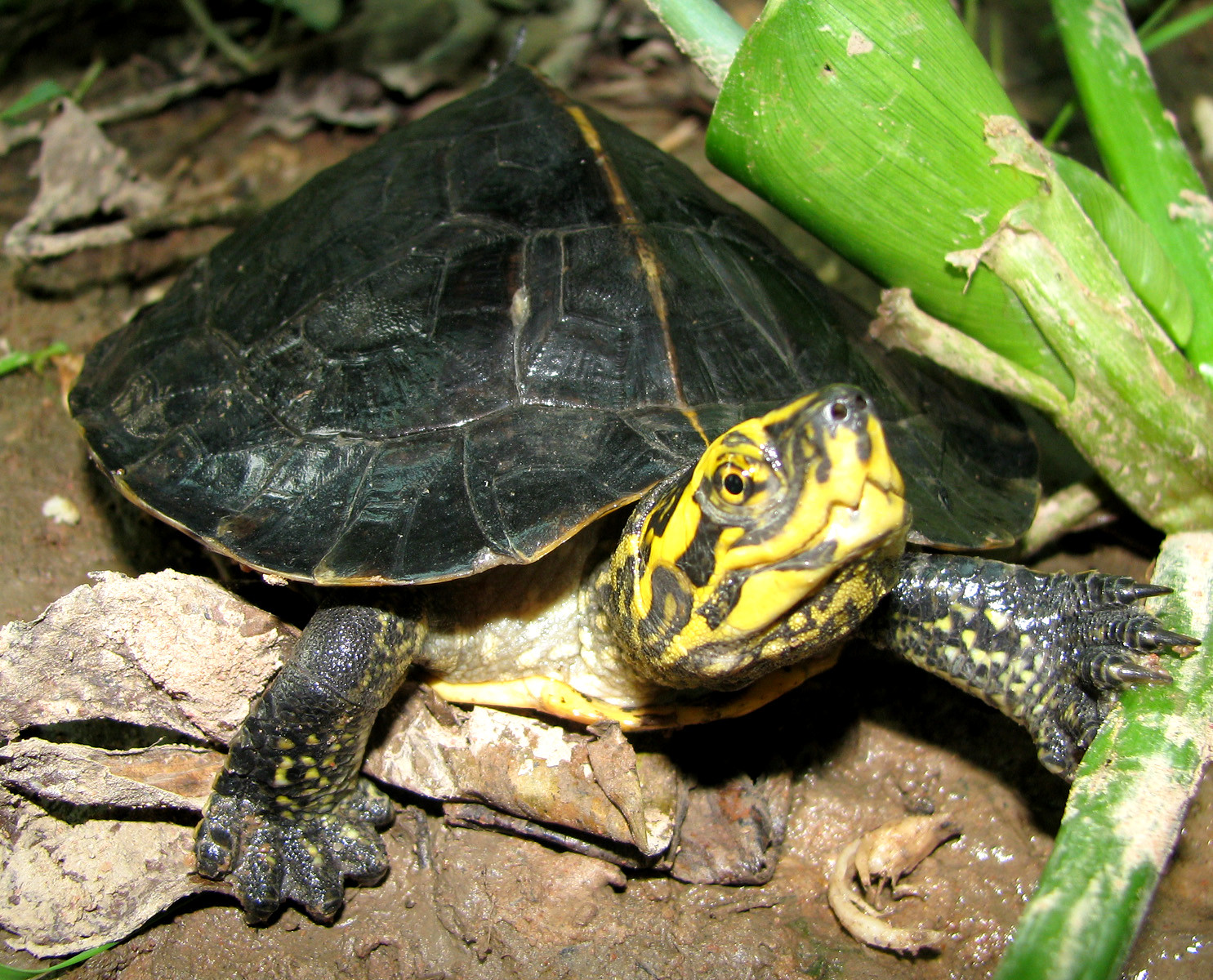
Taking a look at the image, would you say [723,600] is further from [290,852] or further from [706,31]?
[706,31]

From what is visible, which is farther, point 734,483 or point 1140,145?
point 1140,145

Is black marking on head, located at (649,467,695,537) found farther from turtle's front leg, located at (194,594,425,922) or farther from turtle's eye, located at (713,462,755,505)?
turtle's front leg, located at (194,594,425,922)

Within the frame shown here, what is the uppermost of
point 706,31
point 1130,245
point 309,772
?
point 1130,245

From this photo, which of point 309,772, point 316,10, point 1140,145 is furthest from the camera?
point 316,10

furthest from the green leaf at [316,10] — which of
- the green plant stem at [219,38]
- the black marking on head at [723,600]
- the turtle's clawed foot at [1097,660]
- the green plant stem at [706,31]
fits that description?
the turtle's clawed foot at [1097,660]

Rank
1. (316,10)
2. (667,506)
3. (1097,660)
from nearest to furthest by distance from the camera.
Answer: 1. (667,506)
2. (1097,660)
3. (316,10)

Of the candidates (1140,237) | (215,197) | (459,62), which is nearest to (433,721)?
(1140,237)

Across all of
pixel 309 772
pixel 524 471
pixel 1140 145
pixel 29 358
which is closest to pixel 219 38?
pixel 29 358

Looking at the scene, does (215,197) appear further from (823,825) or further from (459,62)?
(823,825)
